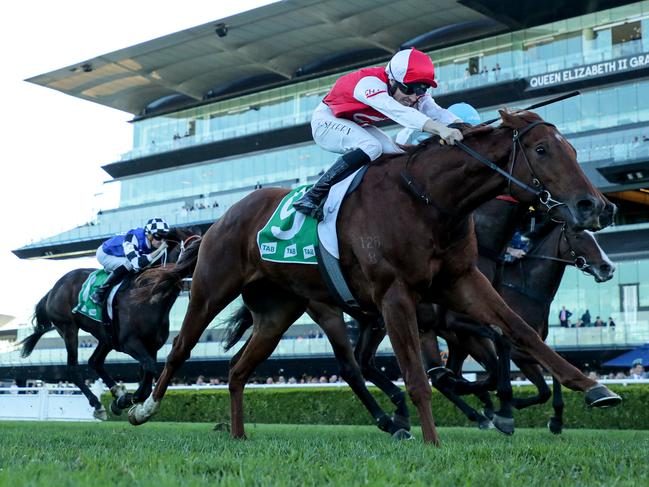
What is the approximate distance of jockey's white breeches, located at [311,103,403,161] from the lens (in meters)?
5.74

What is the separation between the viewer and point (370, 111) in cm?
592

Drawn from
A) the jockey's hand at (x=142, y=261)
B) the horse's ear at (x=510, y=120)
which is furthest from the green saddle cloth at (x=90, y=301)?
the horse's ear at (x=510, y=120)

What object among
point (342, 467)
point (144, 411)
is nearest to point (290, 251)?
point (144, 411)

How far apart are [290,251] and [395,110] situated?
1137mm

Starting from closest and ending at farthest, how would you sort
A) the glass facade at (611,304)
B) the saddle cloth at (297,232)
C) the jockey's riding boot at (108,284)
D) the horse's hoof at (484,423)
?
the saddle cloth at (297,232), the horse's hoof at (484,423), the jockey's riding boot at (108,284), the glass facade at (611,304)

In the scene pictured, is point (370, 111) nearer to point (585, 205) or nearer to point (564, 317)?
point (585, 205)

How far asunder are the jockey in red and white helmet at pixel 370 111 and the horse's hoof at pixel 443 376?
2.22m

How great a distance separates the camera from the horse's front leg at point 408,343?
4887mm

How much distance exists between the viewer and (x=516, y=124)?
508 centimetres

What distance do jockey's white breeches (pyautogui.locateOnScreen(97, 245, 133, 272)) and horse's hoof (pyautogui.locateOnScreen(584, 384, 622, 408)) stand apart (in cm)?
662

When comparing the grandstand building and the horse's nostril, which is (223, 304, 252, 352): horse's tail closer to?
the horse's nostril

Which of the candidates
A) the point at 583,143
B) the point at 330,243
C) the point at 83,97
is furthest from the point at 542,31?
the point at 330,243

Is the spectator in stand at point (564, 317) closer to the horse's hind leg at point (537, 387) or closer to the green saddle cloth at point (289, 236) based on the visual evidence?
the horse's hind leg at point (537, 387)

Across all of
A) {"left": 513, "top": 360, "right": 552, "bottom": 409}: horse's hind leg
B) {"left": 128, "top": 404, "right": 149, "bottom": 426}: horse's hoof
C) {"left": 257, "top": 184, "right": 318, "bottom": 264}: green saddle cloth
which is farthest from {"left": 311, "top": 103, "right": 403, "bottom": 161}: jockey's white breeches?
{"left": 513, "top": 360, "right": 552, "bottom": 409}: horse's hind leg
